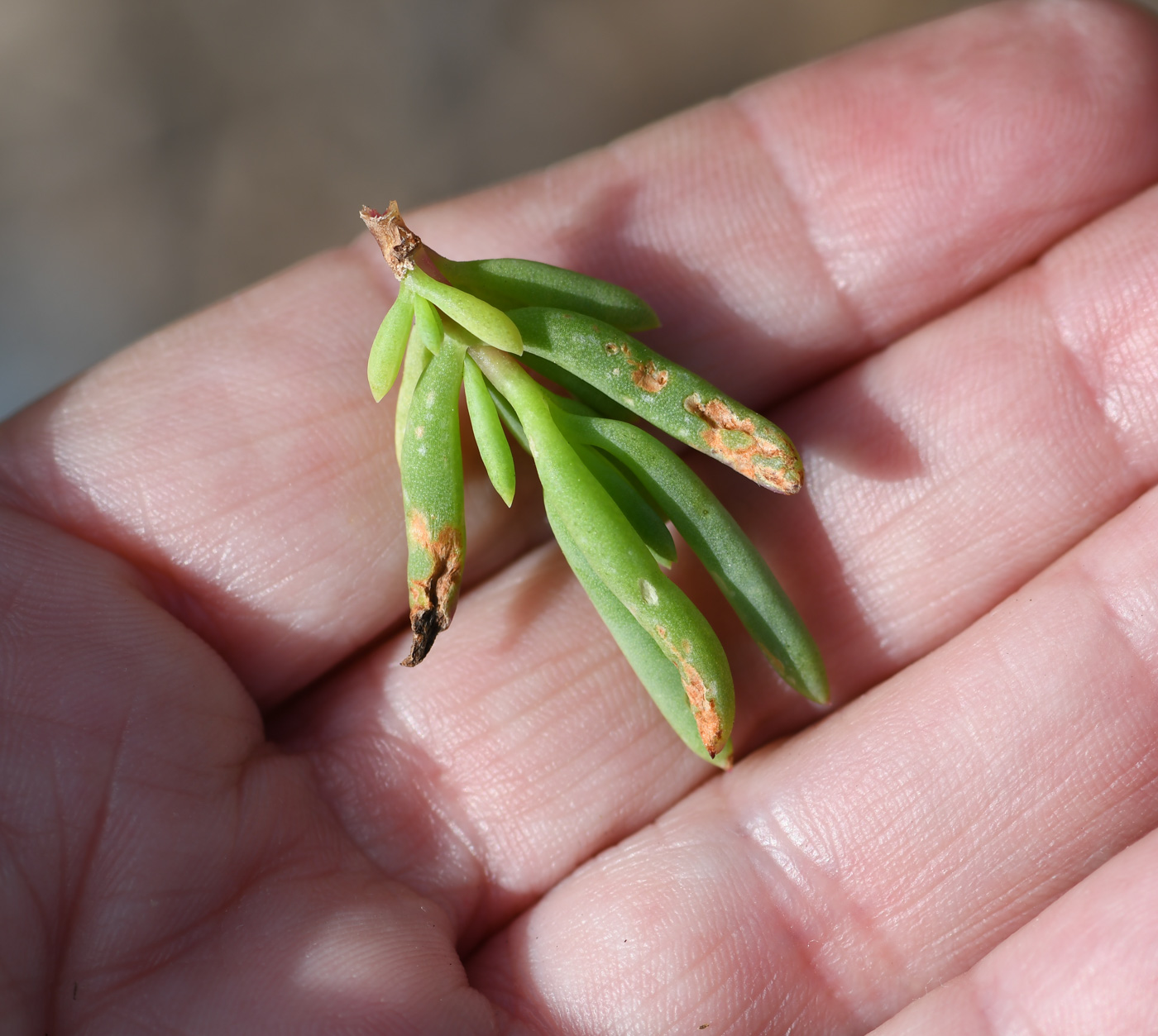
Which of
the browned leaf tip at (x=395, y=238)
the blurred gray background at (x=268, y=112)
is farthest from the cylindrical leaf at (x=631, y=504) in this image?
the blurred gray background at (x=268, y=112)

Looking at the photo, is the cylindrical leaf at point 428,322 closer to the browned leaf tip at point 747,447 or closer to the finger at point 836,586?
the browned leaf tip at point 747,447

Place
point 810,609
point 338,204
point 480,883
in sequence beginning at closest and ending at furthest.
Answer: point 480,883 < point 810,609 < point 338,204

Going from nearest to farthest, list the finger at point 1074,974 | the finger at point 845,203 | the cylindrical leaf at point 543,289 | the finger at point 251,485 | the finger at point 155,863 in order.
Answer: the finger at point 1074,974 < the finger at point 155,863 < the cylindrical leaf at point 543,289 < the finger at point 251,485 < the finger at point 845,203

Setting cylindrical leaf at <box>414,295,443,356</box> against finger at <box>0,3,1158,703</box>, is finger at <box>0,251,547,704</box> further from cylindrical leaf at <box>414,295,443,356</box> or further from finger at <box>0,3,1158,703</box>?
cylindrical leaf at <box>414,295,443,356</box>

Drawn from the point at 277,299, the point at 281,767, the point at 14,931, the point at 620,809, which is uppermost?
the point at 277,299

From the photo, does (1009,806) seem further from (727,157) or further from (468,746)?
(727,157)

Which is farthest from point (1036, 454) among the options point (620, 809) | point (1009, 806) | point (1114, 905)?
point (620, 809)

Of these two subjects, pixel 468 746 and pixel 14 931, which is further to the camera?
pixel 468 746
